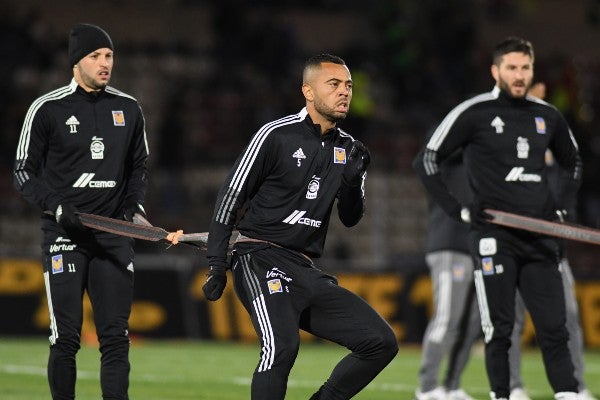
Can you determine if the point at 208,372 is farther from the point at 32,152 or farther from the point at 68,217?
the point at 68,217

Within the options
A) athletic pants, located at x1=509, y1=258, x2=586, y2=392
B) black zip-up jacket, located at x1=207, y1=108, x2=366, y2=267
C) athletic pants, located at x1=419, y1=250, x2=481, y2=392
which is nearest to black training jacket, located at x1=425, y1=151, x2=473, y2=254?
athletic pants, located at x1=419, y1=250, x2=481, y2=392

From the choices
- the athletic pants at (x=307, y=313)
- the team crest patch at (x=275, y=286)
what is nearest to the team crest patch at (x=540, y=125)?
the athletic pants at (x=307, y=313)

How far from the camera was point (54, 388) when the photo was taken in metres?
8.38

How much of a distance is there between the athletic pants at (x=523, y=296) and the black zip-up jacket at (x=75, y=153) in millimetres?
2321

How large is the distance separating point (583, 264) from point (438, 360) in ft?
32.1

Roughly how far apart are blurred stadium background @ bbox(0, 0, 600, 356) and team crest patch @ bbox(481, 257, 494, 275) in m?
7.87

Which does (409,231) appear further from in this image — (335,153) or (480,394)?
(335,153)

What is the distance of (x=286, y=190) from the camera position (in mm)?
7684

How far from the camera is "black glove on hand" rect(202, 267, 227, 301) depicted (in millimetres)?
7387

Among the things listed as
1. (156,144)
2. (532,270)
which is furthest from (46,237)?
(156,144)

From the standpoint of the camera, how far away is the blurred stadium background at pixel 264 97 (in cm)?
1786

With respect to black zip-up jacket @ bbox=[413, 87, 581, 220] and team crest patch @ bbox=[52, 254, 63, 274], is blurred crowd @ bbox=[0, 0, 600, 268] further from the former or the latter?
team crest patch @ bbox=[52, 254, 63, 274]

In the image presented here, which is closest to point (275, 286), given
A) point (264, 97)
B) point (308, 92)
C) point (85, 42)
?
point (308, 92)

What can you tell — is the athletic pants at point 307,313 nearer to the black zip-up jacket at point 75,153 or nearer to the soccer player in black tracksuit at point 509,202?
the black zip-up jacket at point 75,153
